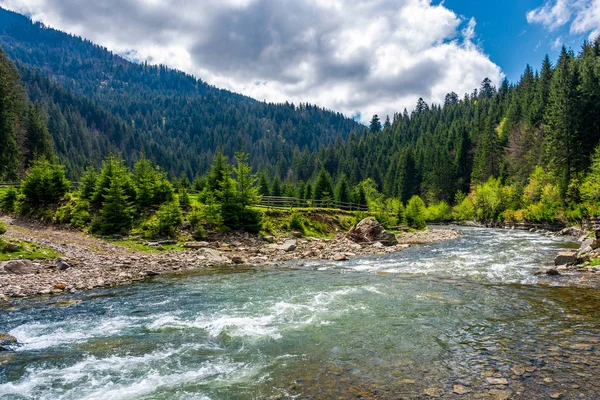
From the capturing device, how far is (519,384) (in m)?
7.14

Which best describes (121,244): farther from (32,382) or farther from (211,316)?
(32,382)

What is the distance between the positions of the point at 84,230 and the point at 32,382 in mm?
26151

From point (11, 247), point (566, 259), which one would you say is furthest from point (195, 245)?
point (566, 259)

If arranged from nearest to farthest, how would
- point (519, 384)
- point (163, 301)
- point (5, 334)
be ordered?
1. point (519, 384)
2. point (5, 334)
3. point (163, 301)

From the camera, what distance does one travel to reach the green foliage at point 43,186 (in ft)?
110

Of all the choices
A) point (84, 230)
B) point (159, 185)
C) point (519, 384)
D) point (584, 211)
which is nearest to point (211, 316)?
point (519, 384)

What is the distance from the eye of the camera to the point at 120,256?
24.1 meters

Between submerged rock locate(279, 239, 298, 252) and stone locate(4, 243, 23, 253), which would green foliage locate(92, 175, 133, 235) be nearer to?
stone locate(4, 243, 23, 253)

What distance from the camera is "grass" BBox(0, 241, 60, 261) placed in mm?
19047

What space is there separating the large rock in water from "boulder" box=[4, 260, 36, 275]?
28644 mm

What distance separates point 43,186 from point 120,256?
16546mm

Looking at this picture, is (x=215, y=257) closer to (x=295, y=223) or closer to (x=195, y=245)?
(x=195, y=245)

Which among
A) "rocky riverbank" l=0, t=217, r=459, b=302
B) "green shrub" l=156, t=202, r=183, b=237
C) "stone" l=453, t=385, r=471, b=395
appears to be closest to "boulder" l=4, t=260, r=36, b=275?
"rocky riverbank" l=0, t=217, r=459, b=302

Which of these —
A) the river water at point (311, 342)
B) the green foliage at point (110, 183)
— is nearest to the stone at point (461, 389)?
the river water at point (311, 342)
